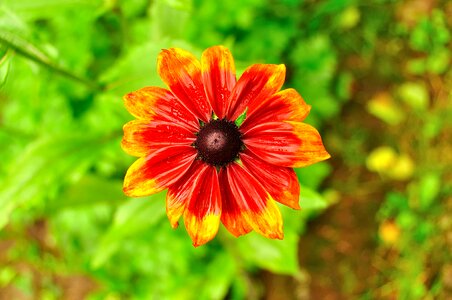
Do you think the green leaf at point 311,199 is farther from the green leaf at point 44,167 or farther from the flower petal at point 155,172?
the green leaf at point 44,167

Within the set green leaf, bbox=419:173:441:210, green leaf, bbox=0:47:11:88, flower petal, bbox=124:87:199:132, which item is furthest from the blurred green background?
flower petal, bbox=124:87:199:132

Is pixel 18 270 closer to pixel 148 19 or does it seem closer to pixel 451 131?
pixel 148 19

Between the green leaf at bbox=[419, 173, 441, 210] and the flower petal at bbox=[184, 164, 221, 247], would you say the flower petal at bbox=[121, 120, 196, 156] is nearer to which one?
the flower petal at bbox=[184, 164, 221, 247]

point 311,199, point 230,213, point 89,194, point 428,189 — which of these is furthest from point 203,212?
point 428,189

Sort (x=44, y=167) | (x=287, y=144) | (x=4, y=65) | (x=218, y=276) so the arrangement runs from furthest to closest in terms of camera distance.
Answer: (x=218, y=276)
(x=44, y=167)
(x=4, y=65)
(x=287, y=144)

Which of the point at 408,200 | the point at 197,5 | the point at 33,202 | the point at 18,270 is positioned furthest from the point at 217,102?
the point at 18,270

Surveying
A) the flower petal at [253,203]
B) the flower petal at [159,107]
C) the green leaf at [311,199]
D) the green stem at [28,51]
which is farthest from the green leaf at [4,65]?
the green leaf at [311,199]

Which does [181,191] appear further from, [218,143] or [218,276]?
[218,276]
